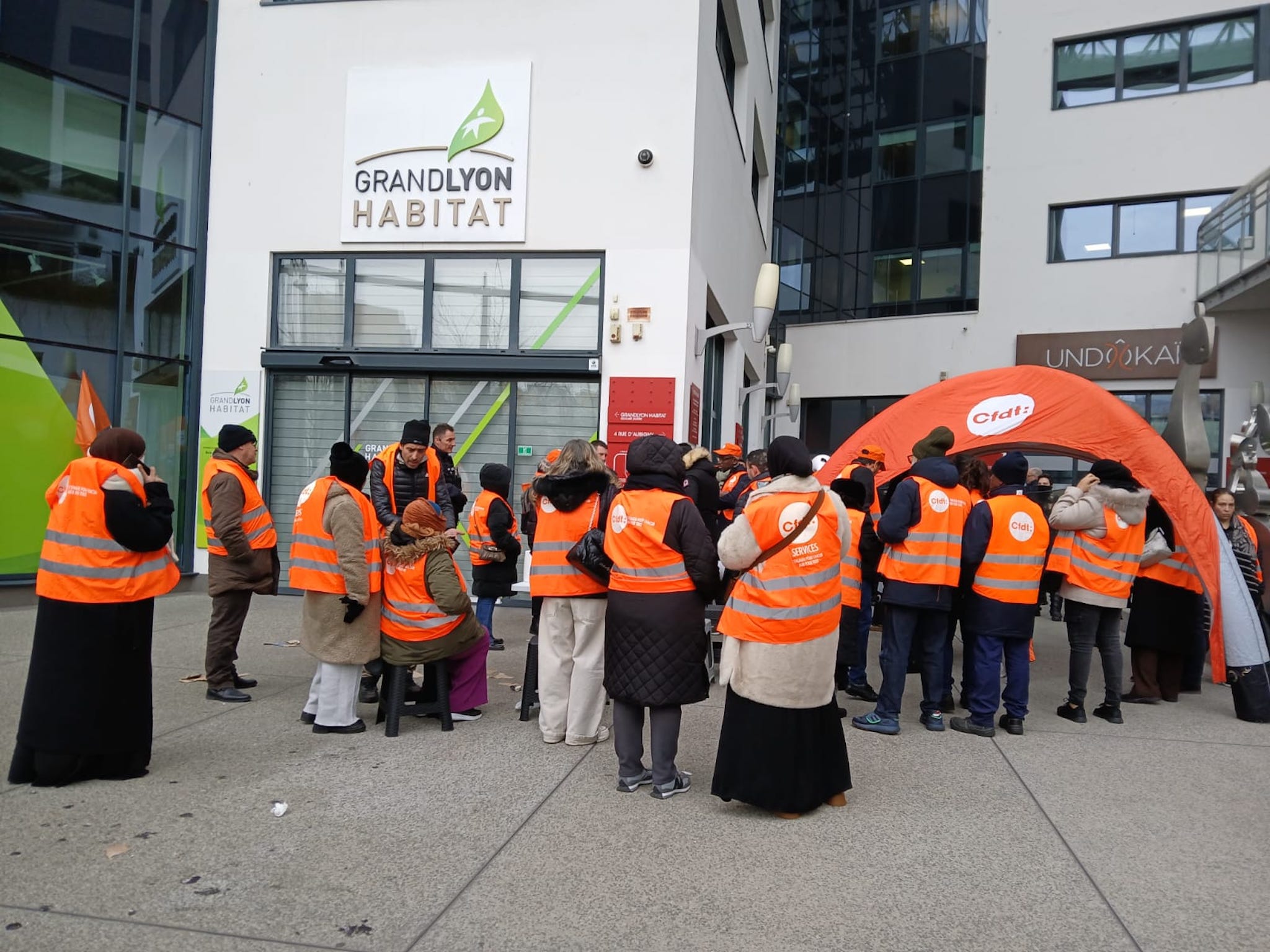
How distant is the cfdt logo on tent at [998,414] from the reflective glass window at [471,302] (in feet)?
17.8

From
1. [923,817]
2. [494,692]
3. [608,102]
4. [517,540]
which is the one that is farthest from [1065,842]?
[608,102]

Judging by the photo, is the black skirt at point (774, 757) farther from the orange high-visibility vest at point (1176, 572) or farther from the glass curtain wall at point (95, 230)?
the glass curtain wall at point (95, 230)

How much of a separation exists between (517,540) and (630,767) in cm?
329

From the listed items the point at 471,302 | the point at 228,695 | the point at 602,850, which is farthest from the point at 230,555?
the point at 471,302

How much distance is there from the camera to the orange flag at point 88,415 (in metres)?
10.5

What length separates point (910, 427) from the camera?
8.55 m

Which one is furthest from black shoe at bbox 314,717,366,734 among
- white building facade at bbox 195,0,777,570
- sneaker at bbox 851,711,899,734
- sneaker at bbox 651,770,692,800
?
white building facade at bbox 195,0,777,570

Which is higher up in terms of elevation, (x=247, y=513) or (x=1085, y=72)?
(x=1085, y=72)

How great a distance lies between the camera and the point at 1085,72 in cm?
1903

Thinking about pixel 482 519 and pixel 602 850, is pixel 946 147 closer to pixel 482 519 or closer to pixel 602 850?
pixel 482 519

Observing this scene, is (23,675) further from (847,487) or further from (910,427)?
(910,427)

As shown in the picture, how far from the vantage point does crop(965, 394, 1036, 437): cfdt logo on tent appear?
8.05 meters

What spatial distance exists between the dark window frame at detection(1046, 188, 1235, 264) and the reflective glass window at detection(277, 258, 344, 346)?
48.2 ft

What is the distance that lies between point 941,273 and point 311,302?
15309 millimetres
